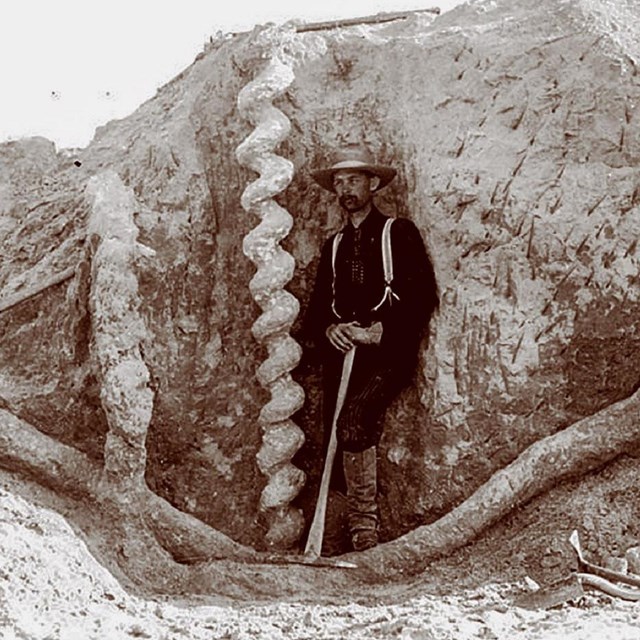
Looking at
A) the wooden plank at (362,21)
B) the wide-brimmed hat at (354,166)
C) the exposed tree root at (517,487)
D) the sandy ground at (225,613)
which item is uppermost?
the wooden plank at (362,21)

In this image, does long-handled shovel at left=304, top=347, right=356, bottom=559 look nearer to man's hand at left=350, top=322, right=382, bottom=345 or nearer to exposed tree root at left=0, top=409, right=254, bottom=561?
man's hand at left=350, top=322, right=382, bottom=345

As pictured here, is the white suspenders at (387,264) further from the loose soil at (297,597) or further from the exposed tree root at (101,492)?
the exposed tree root at (101,492)

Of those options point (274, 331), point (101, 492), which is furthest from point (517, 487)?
point (101, 492)

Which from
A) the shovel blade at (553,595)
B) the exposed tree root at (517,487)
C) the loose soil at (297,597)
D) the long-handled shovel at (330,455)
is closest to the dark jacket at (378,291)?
the long-handled shovel at (330,455)

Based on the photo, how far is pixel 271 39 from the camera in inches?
227

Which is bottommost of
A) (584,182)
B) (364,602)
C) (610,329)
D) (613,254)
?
(364,602)

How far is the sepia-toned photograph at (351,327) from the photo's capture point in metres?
4.77

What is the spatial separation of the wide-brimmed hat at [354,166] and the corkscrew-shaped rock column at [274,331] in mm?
167

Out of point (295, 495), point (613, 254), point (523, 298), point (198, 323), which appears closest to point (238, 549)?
point (295, 495)

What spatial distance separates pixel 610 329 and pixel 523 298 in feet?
1.33

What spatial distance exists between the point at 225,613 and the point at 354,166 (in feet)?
7.29

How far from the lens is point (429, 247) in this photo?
5234mm

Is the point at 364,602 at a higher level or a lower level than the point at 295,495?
lower

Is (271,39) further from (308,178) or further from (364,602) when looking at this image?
(364,602)
